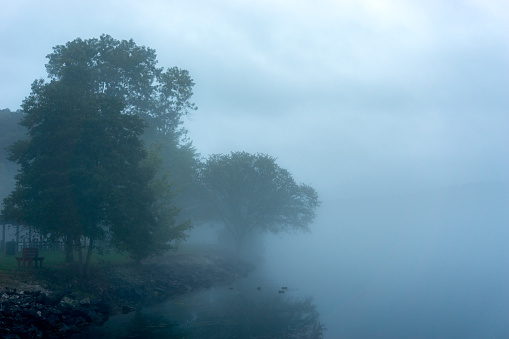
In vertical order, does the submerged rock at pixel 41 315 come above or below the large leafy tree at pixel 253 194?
below

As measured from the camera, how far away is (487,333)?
3038 centimetres

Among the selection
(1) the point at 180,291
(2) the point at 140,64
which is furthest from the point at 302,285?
(2) the point at 140,64

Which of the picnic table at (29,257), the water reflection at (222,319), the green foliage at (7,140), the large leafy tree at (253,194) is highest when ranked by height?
the green foliage at (7,140)

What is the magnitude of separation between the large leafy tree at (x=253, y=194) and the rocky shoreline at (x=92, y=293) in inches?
790

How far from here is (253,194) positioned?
77.7 meters

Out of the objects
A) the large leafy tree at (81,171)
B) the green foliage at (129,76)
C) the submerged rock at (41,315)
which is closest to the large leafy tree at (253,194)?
the green foliage at (129,76)

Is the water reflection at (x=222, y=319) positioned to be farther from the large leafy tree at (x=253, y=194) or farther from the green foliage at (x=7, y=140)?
the green foliage at (x=7, y=140)

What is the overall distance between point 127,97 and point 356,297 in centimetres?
3700

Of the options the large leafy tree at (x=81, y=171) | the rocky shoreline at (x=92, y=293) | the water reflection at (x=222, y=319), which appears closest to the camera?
the rocky shoreline at (x=92, y=293)

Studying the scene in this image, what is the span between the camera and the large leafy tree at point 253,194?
76.8 meters

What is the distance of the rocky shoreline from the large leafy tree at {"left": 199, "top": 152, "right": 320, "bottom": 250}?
2007 centimetres

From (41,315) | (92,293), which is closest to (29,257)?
(92,293)

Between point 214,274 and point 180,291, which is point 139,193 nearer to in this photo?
point 180,291

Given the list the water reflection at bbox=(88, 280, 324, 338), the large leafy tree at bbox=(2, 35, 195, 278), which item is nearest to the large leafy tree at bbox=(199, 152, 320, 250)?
the water reflection at bbox=(88, 280, 324, 338)
